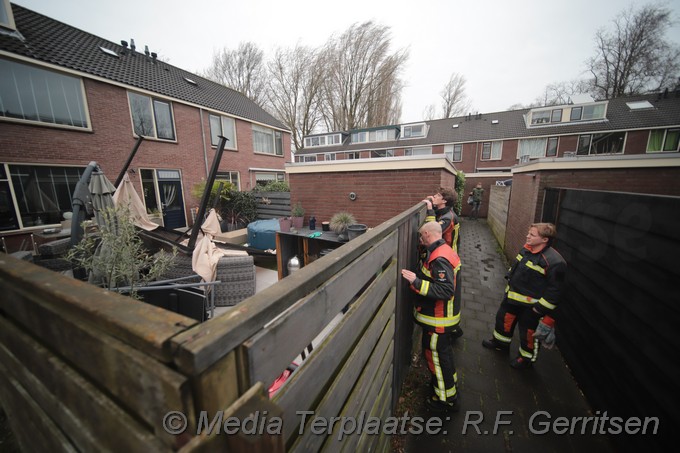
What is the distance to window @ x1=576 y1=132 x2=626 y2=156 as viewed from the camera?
64.3 feet

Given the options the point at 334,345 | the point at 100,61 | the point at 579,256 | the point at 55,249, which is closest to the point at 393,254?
the point at 334,345

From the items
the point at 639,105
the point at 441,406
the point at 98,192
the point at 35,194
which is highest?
the point at 639,105

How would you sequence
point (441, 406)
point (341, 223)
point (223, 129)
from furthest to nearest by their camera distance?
point (223, 129) < point (341, 223) < point (441, 406)

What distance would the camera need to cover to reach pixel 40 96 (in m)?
8.42

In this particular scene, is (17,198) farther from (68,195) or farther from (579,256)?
(579,256)

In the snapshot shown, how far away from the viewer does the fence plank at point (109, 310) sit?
533 mm

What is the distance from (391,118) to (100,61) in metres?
22.8

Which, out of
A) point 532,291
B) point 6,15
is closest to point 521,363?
point 532,291

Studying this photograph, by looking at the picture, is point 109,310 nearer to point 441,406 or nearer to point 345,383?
point 345,383

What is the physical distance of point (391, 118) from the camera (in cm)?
2675

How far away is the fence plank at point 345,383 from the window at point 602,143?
2735cm

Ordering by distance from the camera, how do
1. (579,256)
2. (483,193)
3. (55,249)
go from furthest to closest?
1. (483,193)
2. (55,249)
3. (579,256)

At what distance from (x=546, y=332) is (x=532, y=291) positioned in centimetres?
46

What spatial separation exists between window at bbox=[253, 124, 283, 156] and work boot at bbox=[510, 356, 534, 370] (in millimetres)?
16675
